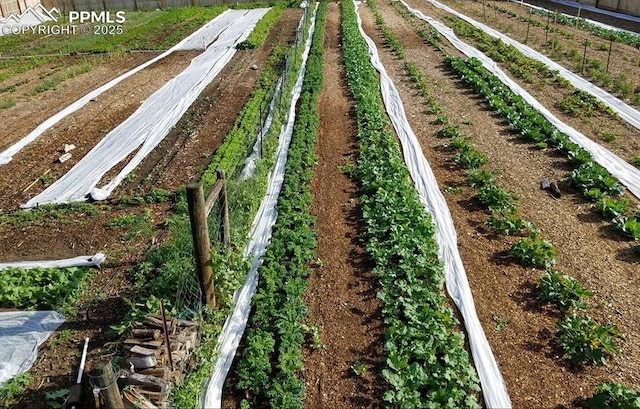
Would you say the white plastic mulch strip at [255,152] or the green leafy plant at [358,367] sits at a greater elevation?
the white plastic mulch strip at [255,152]

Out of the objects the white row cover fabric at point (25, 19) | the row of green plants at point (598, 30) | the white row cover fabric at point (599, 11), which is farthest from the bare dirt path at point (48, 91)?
the white row cover fabric at point (599, 11)

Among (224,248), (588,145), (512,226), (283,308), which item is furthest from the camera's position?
(588,145)

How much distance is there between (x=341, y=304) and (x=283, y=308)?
0.82 metres

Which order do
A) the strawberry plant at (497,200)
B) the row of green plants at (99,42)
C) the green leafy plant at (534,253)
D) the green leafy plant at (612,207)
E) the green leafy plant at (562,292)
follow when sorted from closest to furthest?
1. the green leafy plant at (562,292)
2. the green leafy plant at (534,253)
3. the green leafy plant at (612,207)
4. the strawberry plant at (497,200)
5. the row of green plants at (99,42)

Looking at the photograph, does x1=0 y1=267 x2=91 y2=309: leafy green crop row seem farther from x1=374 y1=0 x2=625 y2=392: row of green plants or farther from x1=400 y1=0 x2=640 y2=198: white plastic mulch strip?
x1=400 y1=0 x2=640 y2=198: white plastic mulch strip

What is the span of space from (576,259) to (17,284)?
321 inches

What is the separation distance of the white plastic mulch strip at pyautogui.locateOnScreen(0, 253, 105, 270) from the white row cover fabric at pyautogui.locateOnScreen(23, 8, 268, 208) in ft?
6.45

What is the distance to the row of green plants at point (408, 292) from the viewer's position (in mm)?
5035

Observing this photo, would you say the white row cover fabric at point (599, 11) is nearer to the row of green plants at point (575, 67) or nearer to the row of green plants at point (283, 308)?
the row of green plants at point (575, 67)

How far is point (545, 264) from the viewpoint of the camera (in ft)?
22.9

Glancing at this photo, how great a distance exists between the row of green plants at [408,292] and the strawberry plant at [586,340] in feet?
4.06

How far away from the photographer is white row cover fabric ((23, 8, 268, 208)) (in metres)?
9.30

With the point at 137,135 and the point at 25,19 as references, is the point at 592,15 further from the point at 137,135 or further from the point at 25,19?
the point at 25,19

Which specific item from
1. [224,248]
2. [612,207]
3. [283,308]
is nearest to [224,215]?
[224,248]
